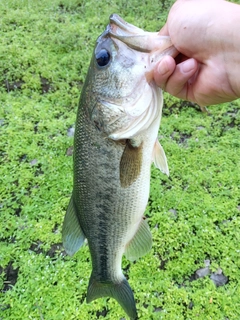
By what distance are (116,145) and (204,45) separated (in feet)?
2.01

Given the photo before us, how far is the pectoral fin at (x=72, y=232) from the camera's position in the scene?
200cm

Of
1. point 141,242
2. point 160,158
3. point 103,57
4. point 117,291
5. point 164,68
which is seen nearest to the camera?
point 164,68

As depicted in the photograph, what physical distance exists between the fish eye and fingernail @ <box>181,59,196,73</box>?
0.34m

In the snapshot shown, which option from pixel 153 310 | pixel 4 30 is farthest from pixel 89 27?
pixel 153 310

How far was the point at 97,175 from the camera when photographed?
1801 millimetres

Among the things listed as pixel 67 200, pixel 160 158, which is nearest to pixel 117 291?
pixel 160 158

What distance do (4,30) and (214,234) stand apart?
15.6 feet

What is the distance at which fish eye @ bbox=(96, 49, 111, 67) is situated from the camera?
1660 mm

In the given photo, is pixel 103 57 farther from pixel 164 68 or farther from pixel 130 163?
pixel 130 163

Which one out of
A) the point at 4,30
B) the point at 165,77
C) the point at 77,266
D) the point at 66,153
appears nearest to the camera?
the point at 165,77

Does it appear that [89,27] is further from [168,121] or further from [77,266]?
[77,266]

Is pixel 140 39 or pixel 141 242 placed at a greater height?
pixel 140 39

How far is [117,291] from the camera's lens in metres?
2.12

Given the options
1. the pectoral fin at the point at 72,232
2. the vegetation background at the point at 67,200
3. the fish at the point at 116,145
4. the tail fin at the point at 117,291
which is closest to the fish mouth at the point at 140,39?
the fish at the point at 116,145
